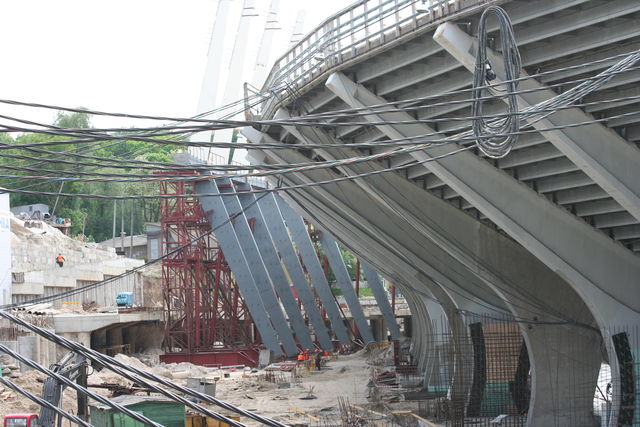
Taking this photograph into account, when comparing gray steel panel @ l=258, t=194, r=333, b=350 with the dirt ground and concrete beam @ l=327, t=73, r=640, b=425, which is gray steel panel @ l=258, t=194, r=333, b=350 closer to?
the dirt ground

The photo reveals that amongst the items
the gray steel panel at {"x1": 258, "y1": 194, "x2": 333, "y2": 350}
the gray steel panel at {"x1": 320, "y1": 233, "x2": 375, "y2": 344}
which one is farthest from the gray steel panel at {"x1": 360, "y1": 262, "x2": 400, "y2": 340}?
the gray steel panel at {"x1": 258, "y1": 194, "x2": 333, "y2": 350}

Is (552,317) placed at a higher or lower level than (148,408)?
higher

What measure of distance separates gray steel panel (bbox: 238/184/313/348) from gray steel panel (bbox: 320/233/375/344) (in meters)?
3.96

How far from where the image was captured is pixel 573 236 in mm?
19484

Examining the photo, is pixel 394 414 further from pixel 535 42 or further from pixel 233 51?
pixel 233 51

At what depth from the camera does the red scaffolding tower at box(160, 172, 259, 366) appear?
1865 inches

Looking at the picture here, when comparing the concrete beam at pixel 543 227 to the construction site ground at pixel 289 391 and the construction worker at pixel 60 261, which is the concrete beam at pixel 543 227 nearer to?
the construction site ground at pixel 289 391

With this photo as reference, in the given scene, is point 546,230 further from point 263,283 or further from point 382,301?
point 382,301

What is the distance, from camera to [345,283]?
2093 inches

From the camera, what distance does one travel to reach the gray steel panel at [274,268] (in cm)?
4984

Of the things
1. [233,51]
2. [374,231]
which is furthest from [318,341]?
[374,231]

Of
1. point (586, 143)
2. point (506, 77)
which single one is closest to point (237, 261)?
point (586, 143)

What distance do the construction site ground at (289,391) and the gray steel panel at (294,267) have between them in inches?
72.6

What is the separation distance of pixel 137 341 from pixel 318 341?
11.6 m
